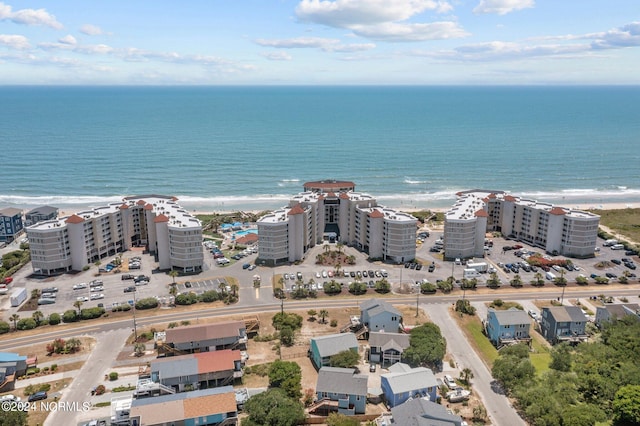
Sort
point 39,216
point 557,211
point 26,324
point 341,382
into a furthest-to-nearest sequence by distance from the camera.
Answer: point 39,216 < point 557,211 < point 26,324 < point 341,382

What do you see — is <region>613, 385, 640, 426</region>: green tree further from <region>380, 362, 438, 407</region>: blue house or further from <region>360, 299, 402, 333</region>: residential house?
<region>360, 299, 402, 333</region>: residential house

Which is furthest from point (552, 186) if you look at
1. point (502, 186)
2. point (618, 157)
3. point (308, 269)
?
point (308, 269)

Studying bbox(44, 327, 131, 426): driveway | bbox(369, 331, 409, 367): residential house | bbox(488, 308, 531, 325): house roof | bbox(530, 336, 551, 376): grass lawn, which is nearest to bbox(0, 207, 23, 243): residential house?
bbox(44, 327, 131, 426): driveway

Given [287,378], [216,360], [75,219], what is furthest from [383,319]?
[75,219]

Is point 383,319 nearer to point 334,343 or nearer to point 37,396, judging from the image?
point 334,343

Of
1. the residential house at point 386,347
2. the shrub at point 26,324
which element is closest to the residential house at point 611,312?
the residential house at point 386,347
